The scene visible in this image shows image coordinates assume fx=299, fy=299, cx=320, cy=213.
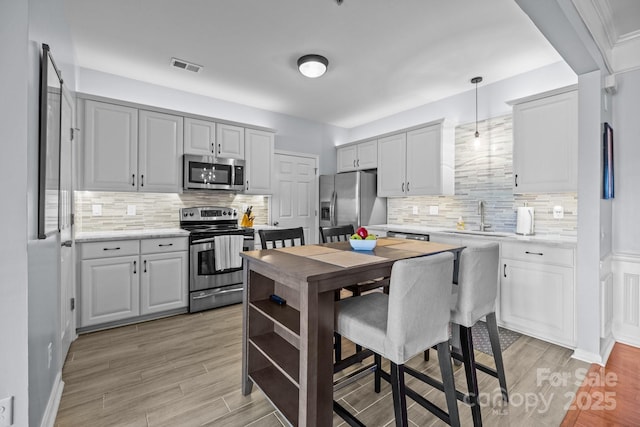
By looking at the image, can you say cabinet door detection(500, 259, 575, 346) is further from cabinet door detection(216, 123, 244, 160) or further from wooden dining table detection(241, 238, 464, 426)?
cabinet door detection(216, 123, 244, 160)

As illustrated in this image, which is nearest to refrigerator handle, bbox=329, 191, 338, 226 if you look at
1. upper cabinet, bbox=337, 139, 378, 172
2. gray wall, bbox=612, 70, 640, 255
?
upper cabinet, bbox=337, 139, 378, 172

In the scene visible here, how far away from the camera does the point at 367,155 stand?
Answer: 485 cm

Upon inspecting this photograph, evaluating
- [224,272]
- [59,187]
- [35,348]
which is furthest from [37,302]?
[224,272]

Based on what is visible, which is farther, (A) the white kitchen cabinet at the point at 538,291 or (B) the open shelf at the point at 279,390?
(A) the white kitchen cabinet at the point at 538,291

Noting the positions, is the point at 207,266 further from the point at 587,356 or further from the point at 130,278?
the point at 587,356

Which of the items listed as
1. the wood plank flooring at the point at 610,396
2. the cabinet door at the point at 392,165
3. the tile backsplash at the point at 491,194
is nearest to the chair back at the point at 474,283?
the wood plank flooring at the point at 610,396

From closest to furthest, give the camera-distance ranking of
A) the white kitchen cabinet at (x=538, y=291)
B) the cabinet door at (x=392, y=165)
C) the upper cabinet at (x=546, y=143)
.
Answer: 1. the white kitchen cabinet at (x=538, y=291)
2. the upper cabinet at (x=546, y=143)
3. the cabinet door at (x=392, y=165)

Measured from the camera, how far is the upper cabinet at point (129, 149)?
3.08m

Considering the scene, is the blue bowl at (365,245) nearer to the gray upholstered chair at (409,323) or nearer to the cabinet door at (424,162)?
the gray upholstered chair at (409,323)

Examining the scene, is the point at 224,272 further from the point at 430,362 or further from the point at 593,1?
the point at 593,1

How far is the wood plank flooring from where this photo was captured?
1.75 m

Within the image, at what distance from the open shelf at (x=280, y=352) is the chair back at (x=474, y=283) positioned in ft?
3.06

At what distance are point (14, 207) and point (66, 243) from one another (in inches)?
51.8

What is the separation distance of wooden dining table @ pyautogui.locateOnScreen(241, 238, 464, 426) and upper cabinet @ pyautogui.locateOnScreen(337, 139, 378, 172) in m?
2.67
